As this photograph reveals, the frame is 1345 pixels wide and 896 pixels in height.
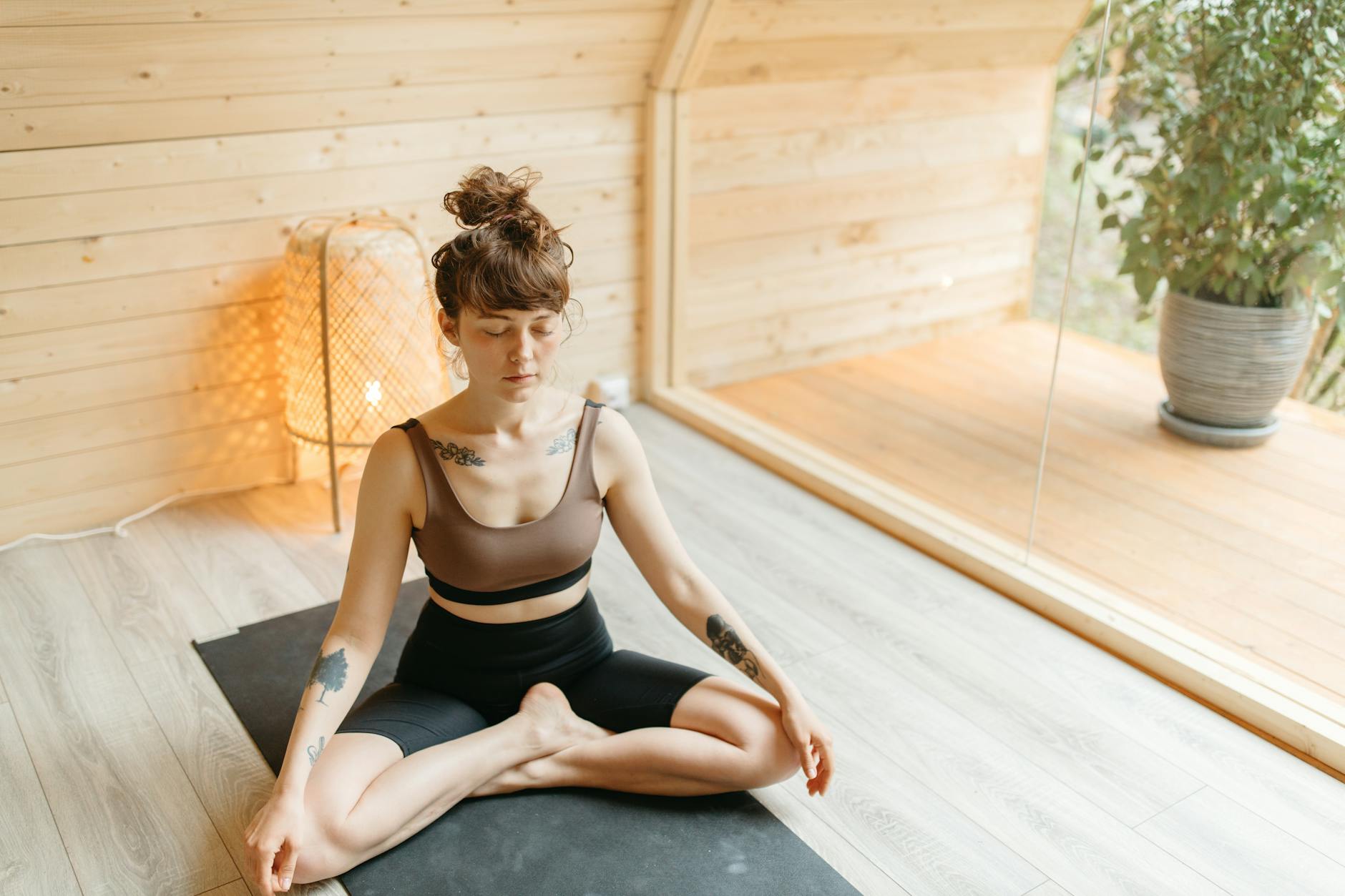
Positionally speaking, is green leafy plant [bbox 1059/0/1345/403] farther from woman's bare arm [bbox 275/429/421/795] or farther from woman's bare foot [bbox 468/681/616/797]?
woman's bare arm [bbox 275/429/421/795]

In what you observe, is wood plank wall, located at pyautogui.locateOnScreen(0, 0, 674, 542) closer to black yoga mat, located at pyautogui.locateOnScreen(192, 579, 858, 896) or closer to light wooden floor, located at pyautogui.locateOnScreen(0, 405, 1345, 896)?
light wooden floor, located at pyautogui.locateOnScreen(0, 405, 1345, 896)

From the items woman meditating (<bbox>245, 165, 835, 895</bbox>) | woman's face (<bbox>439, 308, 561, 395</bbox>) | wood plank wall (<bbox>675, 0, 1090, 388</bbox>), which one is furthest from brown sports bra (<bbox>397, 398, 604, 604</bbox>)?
wood plank wall (<bbox>675, 0, 1090, 388</bbox>)

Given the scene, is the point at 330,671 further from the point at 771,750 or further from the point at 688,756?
the point at 771,750

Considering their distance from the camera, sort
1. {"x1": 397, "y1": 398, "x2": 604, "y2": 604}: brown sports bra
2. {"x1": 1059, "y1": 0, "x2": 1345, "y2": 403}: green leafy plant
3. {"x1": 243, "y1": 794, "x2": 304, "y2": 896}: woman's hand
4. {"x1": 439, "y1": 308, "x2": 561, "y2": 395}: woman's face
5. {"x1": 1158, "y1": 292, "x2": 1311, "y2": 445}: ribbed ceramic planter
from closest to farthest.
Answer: {"x1": 243, "y1": 794, "x2": 304, "y2": 896}: woman's hand < {"x1": 439, "y1": 308, "x2": 561, "y2": 395}: woman's face < {"x1": 397, "y1": 398, "x2": 604, "y2": 604}: brown sports bra < {"x1": 1059, "y1": 0, "x2": 1345, "y2": 403}: green leafy plant < {"x1": 1158, "y1": 292, "x2": 1311, "y2": 445}: ribbed ceramic planter

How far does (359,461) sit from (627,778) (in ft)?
4.18

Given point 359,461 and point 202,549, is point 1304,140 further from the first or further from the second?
point 202,549

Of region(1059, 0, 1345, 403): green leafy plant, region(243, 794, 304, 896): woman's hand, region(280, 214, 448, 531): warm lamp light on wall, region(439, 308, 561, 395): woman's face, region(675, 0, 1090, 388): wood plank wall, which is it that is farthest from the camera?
region(675, 0, 1090, 388): wood plank wall

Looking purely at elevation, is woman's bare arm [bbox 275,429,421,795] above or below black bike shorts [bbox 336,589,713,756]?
above

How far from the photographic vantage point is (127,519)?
256 centimetres

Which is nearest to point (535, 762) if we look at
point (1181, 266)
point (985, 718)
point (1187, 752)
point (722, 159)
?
point (985, 718)

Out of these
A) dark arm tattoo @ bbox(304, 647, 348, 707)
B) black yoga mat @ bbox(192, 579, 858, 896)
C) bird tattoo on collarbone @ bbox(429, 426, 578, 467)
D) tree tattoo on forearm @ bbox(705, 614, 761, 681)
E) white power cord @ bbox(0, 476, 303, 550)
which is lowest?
white power cord @ bbox(0, 476, 303, 550)

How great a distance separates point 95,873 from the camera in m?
1.55

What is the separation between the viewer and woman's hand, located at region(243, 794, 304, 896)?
1354 mm

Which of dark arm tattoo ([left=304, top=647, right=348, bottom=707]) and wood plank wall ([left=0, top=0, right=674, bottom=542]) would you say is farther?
wood plank wall ([left=0, top=0, right=674, bottom=542])
